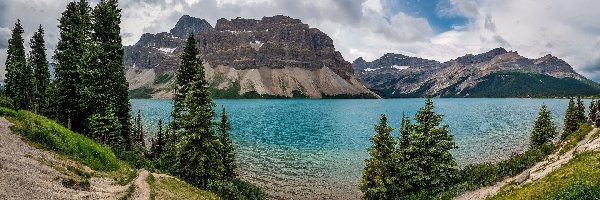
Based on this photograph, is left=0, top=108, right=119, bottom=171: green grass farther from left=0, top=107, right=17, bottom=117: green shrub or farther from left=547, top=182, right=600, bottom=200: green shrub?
left=547, top=182, right=600, bottom=200: green shrub

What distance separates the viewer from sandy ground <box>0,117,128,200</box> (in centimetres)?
1867

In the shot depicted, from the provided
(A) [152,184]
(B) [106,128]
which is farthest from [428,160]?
(B) [106,128]

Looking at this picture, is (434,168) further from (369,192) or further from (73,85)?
(73,85)

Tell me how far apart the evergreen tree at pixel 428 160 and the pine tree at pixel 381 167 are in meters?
2.15

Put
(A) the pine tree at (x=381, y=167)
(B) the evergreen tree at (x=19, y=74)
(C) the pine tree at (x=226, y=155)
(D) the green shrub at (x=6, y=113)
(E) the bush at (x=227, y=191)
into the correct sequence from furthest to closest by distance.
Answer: (B) the evergreen tree at (x=19, y=74) < (C) the pine tree at (x=226, y=155) < (E) the bush at (x=227, y=191) < (A) the pine tree at (x=381, y=167) < (D) the green shrub at (x=6, y=113)

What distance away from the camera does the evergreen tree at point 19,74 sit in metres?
78.3

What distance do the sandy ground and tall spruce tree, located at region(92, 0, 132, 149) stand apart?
21734 mm

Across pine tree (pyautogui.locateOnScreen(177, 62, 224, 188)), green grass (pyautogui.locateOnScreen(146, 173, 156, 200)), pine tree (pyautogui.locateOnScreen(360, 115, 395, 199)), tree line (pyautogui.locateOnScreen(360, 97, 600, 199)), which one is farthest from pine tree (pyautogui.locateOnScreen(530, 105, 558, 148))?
green grass (pyautogui.locateOnScreen(146, 173, 156, 200))

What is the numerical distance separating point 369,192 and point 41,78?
8233cm

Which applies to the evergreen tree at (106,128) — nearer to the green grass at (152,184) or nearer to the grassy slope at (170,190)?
the grassy slope at (170,190)

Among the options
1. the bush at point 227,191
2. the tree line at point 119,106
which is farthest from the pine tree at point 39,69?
the bush at point 227,191

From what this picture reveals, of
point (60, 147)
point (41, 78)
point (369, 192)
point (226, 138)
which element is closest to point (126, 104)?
point (226, 138)

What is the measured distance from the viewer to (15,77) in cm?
7975

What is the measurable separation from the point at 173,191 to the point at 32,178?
9493 mm
